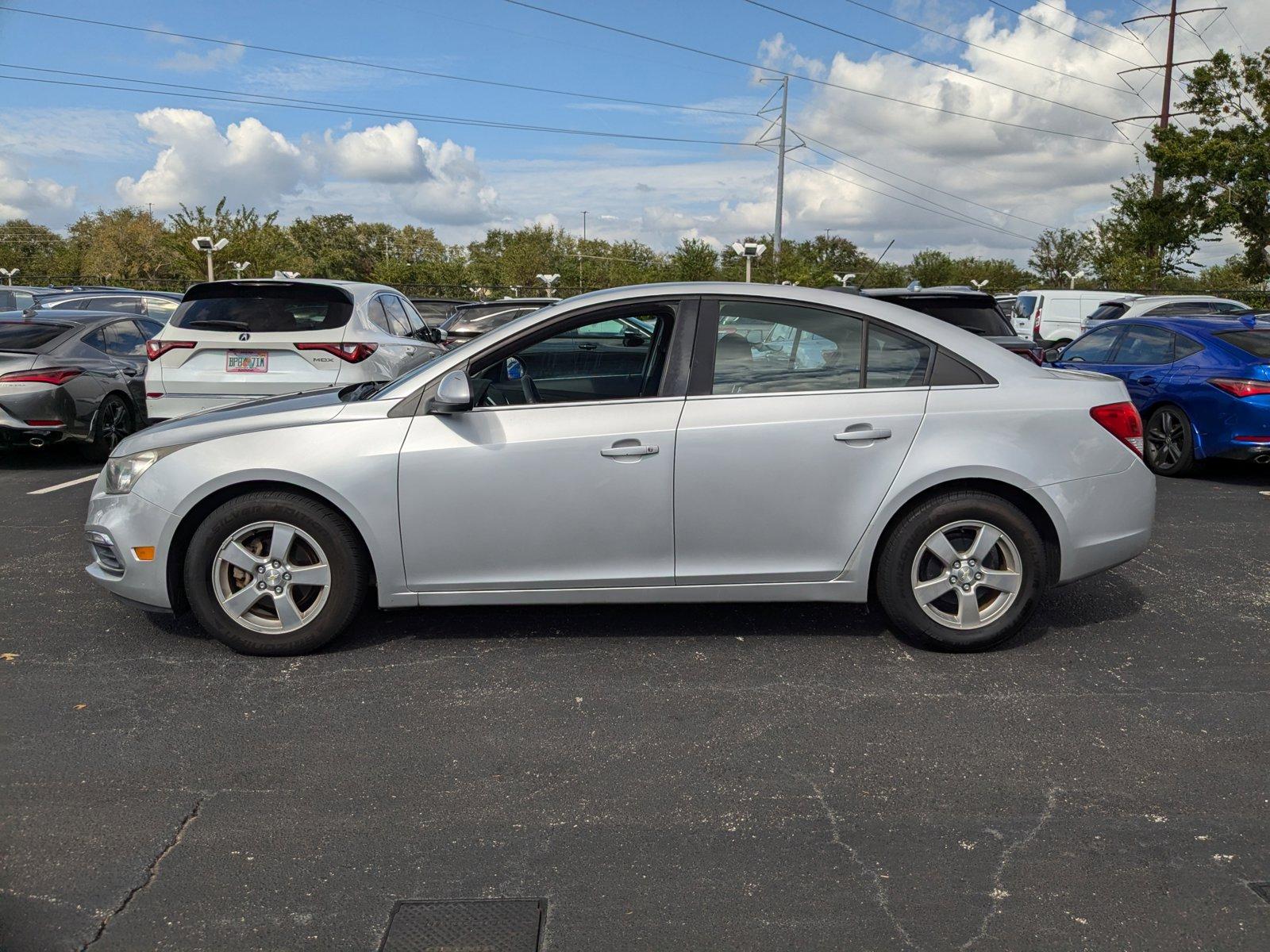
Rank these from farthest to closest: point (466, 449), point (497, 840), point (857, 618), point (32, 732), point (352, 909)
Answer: point (857, 618), point (466, 449), point (32, 732), point (497, 840), point (352, 909)

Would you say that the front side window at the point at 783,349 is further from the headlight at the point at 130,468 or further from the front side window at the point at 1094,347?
the front side window at the point at 1094,347

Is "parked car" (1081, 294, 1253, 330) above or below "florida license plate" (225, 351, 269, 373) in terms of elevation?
above

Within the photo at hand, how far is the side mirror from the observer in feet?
14.9

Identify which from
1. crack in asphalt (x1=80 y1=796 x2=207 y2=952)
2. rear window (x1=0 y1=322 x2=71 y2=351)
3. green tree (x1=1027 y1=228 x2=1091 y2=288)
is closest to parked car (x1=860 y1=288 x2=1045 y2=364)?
rear window (x1=0 y1=322 x2=71 y2=351)

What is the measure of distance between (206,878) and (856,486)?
295cm

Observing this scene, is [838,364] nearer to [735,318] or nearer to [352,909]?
[735,318]

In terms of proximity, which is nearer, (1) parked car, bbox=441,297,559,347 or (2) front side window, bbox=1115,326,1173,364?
(2) front side window, bbox=1115,326,1173,364

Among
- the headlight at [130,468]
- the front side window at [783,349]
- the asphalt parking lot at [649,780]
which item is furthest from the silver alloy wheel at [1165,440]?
the headlight at [130,468]

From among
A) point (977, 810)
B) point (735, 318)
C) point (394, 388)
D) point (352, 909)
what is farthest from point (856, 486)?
point (352, 909)

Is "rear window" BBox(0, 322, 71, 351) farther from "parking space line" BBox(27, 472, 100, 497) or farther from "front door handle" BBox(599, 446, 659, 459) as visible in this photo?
"front door handle" BBox(599, 446, 659, 459)

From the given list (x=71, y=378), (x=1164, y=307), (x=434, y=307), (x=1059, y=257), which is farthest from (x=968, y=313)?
(x=1059, y=257)

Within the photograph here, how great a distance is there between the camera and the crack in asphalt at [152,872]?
2.71 meters

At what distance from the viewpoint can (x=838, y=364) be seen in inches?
191

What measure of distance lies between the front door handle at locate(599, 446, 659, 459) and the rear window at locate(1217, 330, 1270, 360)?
6.92m
